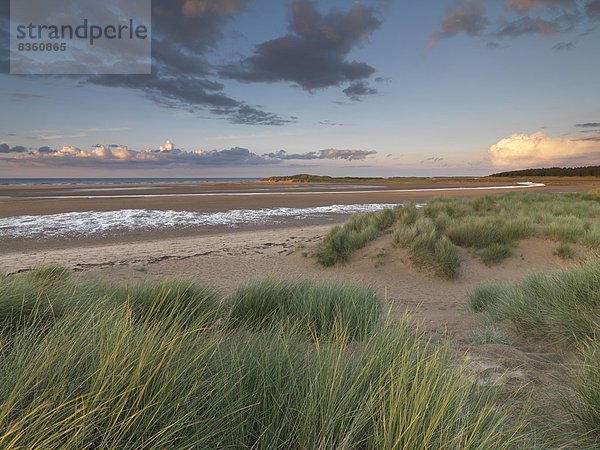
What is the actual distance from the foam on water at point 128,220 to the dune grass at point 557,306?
15.1m

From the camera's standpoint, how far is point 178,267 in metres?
10.4

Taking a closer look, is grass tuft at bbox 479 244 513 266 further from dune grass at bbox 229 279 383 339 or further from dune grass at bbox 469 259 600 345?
dune grass at bbox 229 279 383 339

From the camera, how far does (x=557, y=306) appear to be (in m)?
4.16

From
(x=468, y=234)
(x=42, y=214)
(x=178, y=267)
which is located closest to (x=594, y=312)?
(x=468, y=234)

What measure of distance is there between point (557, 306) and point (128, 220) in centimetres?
1955

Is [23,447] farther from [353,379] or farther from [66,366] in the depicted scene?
[353,379]

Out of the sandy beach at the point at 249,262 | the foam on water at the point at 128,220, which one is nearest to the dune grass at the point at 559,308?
the sandy beach at the point at 249,262

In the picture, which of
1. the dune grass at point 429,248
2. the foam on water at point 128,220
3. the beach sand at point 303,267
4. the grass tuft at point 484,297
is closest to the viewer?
the beach sand at point 303,267

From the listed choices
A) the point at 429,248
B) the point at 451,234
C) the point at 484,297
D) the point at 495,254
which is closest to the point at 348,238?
the point at 429,248

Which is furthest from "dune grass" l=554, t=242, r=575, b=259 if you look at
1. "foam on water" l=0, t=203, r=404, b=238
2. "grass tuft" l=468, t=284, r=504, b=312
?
"foam on water" l=0, t=203, r=404, b=238

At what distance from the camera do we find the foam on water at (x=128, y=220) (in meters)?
15.8

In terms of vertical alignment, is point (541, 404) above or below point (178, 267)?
above

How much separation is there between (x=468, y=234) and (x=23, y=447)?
11.6 m

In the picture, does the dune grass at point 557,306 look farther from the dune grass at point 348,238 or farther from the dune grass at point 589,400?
the dune grass at point 348,238
